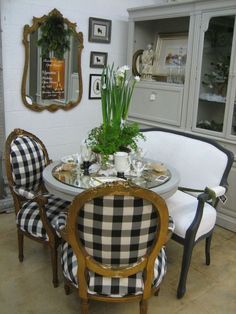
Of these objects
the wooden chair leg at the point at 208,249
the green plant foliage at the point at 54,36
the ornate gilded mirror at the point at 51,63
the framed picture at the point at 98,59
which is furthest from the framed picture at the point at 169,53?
the wooden chair leg at the point at 208,249

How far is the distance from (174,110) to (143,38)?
100 centimetres

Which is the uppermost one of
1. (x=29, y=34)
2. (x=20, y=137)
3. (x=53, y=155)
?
(x=29, y=34)

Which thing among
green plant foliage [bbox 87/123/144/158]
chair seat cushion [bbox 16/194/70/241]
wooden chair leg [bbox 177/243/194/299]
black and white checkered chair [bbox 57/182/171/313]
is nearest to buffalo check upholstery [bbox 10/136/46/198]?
chair seat cushion [bbox 16/194/70/241]

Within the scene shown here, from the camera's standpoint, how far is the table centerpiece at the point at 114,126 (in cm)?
220

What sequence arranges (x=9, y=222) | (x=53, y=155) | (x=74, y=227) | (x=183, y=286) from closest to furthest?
(x=74, y=227) → (x=183, y=286) → (x=9, y=222) → (x=53, y=155)

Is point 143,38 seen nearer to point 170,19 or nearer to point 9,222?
point 170,19

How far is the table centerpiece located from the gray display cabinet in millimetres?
1122

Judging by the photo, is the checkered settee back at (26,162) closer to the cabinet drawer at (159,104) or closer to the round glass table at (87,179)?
the round glass table at (87,179)

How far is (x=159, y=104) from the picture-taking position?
3502 mm

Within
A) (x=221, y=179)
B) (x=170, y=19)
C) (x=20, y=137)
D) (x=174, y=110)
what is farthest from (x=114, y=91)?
(x=170, y=19)

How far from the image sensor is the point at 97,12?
3.52 meters

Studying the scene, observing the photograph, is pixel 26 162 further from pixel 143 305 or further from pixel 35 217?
pixel 143 305

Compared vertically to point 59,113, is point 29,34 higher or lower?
higher

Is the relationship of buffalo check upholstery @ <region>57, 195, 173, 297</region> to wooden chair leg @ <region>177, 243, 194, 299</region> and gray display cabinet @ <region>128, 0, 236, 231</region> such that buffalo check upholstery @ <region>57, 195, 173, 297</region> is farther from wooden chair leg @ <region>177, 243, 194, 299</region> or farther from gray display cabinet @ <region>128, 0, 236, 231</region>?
gray display cabinet @ <region>128, 0, 236, 231</region>
